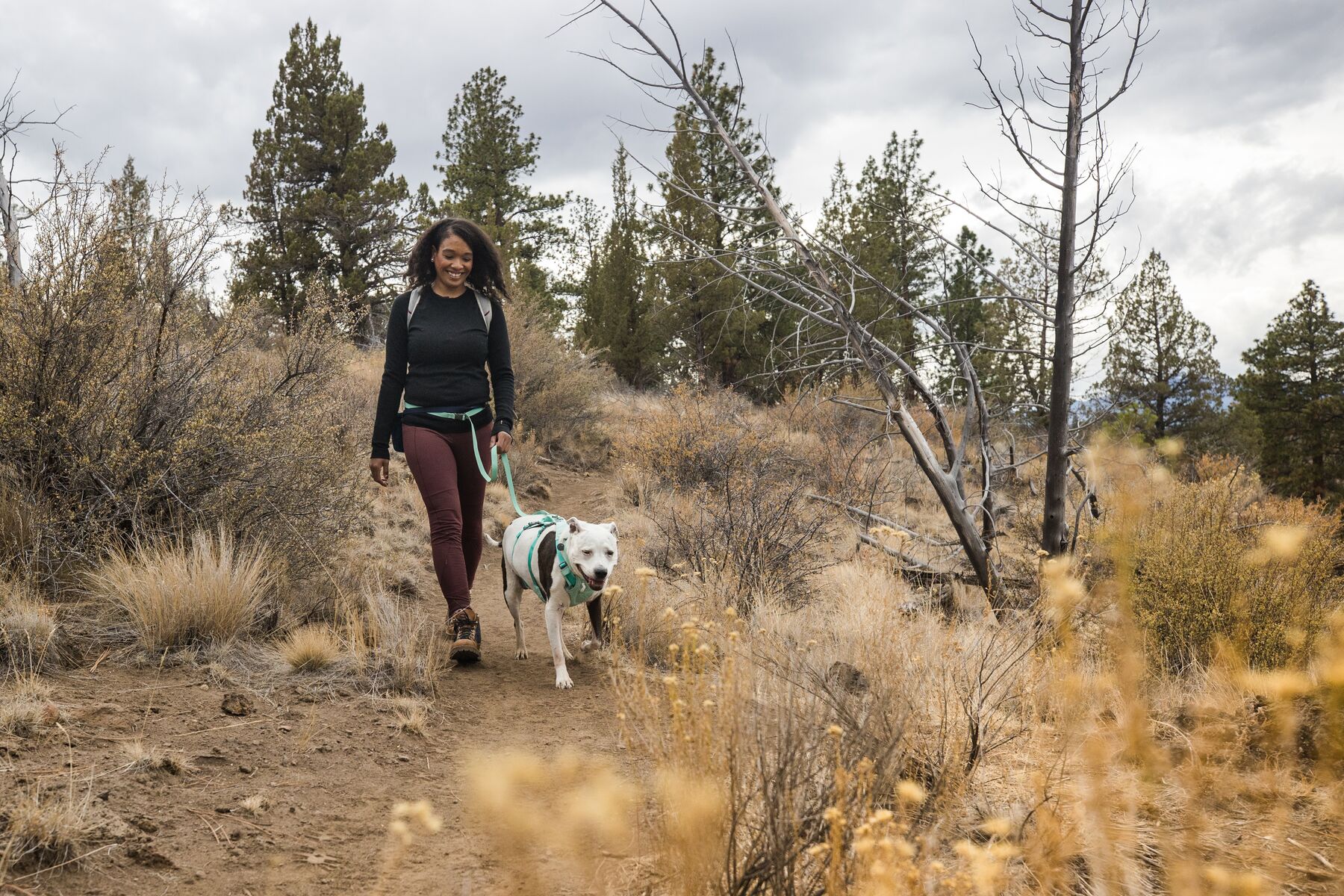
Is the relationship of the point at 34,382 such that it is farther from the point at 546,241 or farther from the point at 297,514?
the point at 546,241

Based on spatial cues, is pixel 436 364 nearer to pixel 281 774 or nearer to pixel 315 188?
pixel 281 774

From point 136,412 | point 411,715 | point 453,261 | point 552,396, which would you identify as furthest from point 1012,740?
point 552,396

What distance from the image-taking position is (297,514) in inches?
192

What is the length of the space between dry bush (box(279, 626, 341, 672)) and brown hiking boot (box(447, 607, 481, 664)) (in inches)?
23.2

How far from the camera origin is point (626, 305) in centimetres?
2403

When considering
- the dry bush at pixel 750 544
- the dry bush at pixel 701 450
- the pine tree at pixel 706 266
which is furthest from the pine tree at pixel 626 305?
the dry bush at pixel 750 544

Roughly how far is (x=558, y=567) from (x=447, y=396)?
1126 millimetres

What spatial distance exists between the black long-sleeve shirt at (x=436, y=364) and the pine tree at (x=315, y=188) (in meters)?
16.5

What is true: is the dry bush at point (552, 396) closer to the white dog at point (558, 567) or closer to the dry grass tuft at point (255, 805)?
the white dog at point (558, 567)

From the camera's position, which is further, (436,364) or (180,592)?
(436,364)

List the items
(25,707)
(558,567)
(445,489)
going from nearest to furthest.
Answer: (25,707) < (558,567) < (445,489)

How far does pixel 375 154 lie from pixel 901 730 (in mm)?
21635

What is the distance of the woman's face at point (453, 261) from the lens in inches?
167

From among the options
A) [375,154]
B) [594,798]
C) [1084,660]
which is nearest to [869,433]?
[1084,660]
